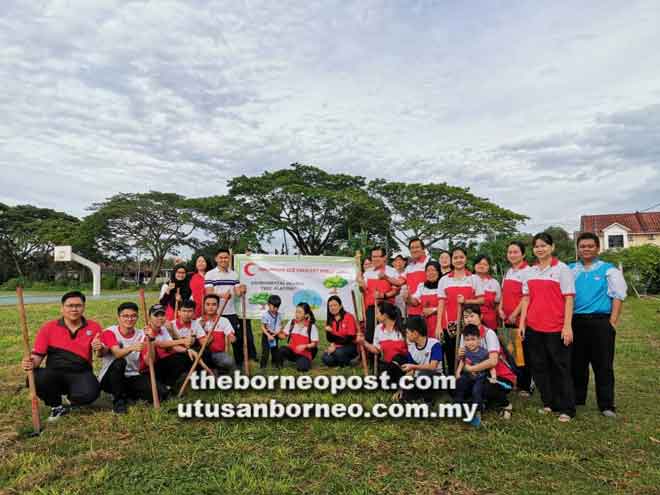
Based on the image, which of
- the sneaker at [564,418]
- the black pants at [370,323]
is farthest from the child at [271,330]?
the sneaker at [564,418]

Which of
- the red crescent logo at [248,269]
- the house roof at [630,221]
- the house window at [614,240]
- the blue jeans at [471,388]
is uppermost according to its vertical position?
the house roof at [630,221]

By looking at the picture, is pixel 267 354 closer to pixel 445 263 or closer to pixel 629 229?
pixel 445 263

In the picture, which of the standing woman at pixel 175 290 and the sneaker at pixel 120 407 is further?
the standing woman at pixel 175 290

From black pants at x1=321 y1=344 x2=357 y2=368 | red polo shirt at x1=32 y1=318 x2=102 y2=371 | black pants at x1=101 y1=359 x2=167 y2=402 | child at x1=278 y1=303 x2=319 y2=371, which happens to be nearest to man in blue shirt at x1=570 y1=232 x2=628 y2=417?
black pants at x1=321 y1=344 x2=357 y2=368

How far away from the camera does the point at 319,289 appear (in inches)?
296

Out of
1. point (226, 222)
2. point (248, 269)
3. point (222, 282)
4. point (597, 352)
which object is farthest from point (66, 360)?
point (226, 222)

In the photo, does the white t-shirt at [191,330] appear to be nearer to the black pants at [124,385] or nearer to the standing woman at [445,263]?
the black pants at [124,385]

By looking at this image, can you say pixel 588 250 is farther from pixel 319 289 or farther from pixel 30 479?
pixel 30 479

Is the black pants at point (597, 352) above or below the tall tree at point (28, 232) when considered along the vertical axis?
below

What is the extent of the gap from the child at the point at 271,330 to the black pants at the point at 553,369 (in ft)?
11.6

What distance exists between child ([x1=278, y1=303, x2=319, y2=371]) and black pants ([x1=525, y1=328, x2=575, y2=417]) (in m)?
3.04

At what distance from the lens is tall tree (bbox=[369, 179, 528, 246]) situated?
30703 millimetres

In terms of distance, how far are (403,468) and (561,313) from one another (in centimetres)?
227

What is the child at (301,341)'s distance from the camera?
21.5ft
